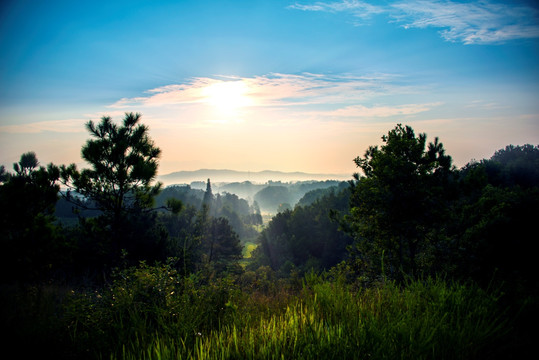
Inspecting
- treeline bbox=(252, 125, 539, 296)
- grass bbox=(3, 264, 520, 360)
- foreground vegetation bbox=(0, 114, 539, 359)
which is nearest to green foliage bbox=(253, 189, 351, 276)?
foreground vegetation bbox=(0, 114, 539, 359)

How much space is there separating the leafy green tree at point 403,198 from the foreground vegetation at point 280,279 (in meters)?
0.06

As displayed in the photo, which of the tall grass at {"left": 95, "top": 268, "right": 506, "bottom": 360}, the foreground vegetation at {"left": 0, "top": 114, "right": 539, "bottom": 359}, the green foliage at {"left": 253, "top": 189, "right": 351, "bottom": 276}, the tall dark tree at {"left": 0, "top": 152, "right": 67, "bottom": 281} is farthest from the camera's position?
the green foliage at {"left": 253, "top": 189, "right": 351, "bottom": 276}

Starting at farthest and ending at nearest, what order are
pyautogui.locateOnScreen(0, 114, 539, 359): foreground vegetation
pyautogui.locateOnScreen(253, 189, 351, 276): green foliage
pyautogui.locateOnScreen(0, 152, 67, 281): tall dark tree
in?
1. pyautogui.locateOnScreen(253, 189, 351, 276): green foliage
2. pyautogui.locateOnScreen(0, 152, 67, 281): tall dark tree
3. pyautogui.locateOnScreen(0, 114, 539, 359): foreground vegetation

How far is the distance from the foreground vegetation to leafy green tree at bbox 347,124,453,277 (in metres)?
0.06

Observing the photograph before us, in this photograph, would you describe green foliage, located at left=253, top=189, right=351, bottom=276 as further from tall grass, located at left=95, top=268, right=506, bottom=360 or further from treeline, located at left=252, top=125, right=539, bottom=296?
tall grass, located at left=95, top=268, right=506, bottom=360

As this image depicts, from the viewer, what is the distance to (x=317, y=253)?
48.7m

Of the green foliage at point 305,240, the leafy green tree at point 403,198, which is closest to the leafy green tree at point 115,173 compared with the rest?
the leafy green tree at point 403,198

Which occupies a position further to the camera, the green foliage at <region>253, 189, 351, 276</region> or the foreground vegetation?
the green foliage at <region>253, 189, 351, 276</region>

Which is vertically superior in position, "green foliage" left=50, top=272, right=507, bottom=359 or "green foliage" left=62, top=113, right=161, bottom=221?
"green foliage" left=62, top=113, right=161, bottom=221

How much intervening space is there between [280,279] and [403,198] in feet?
23.1

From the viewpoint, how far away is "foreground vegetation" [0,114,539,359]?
2.42 metres

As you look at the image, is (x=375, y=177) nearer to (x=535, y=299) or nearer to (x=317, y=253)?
(x=535, y=299)

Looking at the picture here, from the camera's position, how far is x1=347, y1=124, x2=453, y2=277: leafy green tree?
1062 cm

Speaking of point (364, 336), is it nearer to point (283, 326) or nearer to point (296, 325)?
point (296, 325)
